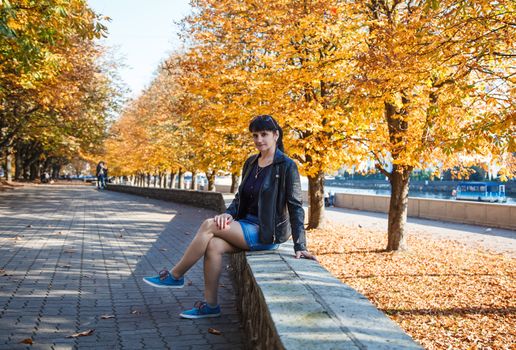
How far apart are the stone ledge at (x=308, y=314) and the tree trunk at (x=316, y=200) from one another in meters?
10.3

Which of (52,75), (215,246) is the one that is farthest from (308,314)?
(52,75)

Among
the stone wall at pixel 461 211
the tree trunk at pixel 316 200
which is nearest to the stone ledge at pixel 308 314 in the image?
the tree trunk at pixel 316 200

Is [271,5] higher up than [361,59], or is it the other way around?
[271,5]

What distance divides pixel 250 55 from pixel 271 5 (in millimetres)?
2635

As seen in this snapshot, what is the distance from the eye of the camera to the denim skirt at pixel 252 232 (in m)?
4.45

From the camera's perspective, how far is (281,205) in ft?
14.7

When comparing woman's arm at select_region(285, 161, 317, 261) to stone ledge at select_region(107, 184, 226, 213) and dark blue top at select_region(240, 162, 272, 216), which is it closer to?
dark blue top at select_region(240, 162, 272, 216)

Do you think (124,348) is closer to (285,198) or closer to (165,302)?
(165,302)

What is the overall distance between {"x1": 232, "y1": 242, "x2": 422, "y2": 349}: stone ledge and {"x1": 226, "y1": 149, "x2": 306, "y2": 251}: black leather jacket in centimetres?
31

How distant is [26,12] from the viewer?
973cm

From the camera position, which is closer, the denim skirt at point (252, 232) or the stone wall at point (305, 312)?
the stone wall at point (305, 312)

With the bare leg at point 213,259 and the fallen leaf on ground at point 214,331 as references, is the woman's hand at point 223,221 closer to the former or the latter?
the bare leg at point 213,259

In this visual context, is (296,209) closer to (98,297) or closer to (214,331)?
(214,331)

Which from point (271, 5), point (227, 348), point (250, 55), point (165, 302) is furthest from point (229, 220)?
point (250, 55)
